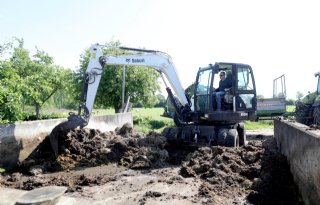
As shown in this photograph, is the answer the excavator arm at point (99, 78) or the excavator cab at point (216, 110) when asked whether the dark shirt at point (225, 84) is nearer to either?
the excavator cab at point (216, 110)

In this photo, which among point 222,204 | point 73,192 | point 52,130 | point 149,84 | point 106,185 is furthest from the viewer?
point 149,84

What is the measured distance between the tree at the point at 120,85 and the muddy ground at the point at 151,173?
15265 millimetres

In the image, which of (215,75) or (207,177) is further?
(215,75)

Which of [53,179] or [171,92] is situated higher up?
[171,92]

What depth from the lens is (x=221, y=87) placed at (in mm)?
10680

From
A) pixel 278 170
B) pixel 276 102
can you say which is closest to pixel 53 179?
pixel 278 170

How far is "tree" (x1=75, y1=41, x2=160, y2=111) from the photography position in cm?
2561

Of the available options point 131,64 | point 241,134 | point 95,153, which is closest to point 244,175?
point 95,153

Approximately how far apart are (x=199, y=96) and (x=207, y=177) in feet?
13.5

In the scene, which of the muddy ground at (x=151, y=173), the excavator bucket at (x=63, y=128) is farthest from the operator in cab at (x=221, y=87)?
the excavator bucket at (x=63, y=128)

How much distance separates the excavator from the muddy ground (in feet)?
2.25

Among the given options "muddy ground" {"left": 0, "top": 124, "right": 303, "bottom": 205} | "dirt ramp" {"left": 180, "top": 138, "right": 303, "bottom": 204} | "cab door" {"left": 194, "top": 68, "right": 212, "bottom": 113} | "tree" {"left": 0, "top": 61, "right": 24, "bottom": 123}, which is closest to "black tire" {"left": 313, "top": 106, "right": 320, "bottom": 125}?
"muddy ground" {"left": 0, "top": 124, "right": 303, "bottom": 205}

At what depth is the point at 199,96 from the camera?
10.9 meters

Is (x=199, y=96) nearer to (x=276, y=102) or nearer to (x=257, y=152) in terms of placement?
(x=257, y=152)
